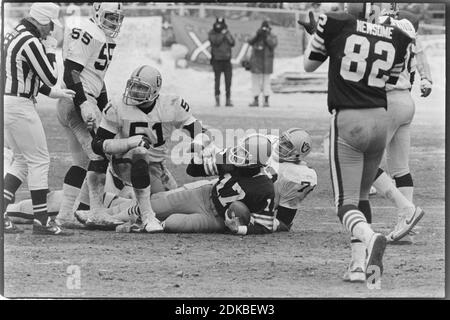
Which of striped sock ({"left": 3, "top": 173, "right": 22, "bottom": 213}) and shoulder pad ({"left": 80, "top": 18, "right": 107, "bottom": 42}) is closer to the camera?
striped sock ({"left": 3, "top": 173, "right": 22, "bottom": 213})

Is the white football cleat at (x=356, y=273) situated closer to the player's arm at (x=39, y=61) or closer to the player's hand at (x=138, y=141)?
the player's hand at (x=138, y=141)

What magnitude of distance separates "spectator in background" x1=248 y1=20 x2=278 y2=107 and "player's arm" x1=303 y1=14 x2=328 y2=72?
259cm

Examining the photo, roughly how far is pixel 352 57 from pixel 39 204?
222 centimetres

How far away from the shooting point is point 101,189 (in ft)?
23.8

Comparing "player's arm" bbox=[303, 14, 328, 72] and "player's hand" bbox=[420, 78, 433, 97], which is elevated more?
"player's arm" bbox=[303, 14, 328, 72]

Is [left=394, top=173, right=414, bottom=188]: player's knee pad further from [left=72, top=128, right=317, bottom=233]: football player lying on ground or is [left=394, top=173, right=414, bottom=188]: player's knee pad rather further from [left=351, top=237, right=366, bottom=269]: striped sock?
[left=351, top=237, right=366, bottom=269]: striped sock

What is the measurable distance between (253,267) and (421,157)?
5.91ft

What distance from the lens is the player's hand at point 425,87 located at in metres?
7.11

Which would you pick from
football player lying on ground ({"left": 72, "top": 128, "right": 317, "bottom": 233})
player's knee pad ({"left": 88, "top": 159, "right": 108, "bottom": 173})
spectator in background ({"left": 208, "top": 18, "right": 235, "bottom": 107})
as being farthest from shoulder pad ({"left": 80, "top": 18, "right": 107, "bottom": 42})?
spectator in background ({"left": 208, "top": 18, "right": 235, "bottom": 107})

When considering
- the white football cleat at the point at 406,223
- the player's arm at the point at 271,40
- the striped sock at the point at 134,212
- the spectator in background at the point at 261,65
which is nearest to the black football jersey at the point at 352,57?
the white football cleat at the point at 406,223

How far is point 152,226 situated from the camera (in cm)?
696

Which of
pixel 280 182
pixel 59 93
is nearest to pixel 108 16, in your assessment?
pixel 59 93

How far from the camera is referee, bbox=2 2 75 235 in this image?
6656 mm

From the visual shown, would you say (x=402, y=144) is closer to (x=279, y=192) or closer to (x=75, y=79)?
(x=279, y=192)
